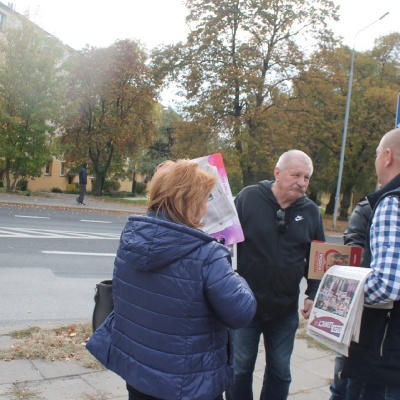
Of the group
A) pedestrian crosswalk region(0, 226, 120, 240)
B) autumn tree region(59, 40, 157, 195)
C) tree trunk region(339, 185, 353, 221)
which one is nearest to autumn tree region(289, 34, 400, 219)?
tree trunk region(339, 185, 353, 221)

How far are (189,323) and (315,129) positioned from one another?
29.8 m

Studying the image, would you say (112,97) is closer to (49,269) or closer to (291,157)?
(49,269)

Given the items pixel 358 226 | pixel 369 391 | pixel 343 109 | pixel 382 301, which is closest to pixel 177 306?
pixel 382 301

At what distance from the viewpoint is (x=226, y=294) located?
6.86ft

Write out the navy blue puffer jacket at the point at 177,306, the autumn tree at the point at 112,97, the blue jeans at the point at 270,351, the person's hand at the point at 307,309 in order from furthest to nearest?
1. the autumn tree at the point at 112,97
2. the blue jeans at the point at 270,351
3. the person's hand at the point at 307,309
4. the navy blue puffer jacket at the point at 177,306

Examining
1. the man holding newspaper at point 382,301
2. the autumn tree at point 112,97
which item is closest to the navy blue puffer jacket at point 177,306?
the man holding newspaper at point 382,301

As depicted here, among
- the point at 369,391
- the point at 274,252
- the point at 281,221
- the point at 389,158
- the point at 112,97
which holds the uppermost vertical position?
the point at 112,97

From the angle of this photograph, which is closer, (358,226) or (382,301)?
(382,301)

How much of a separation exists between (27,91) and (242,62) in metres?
11.3

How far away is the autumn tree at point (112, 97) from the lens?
32094 millimetres

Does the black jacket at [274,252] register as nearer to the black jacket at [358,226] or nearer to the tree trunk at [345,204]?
the black jacket at [358,226]

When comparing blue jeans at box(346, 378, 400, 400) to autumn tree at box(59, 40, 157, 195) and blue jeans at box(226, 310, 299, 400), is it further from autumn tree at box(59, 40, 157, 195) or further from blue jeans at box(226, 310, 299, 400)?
autumn tree at box(59, 40, 157, 195)

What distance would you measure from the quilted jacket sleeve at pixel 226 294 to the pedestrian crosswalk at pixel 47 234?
10567mm

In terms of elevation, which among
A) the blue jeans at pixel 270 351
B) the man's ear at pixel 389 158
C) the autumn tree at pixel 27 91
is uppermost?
the autumn tree at pixel 27 91
